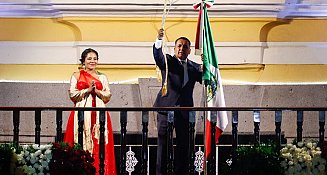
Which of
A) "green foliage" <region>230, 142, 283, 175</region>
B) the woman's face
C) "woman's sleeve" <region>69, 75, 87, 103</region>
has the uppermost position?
the woman's face

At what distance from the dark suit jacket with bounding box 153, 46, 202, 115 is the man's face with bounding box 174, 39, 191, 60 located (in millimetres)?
54

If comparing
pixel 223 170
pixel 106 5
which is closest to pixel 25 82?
pixel 106 5

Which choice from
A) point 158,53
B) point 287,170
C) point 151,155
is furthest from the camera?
point 151,155

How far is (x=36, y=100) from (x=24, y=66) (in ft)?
1.22

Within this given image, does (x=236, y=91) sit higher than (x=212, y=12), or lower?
lower

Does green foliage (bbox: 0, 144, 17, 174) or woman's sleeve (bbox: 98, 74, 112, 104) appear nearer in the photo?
green foliage (bbox: 0, 144, 17, 174)

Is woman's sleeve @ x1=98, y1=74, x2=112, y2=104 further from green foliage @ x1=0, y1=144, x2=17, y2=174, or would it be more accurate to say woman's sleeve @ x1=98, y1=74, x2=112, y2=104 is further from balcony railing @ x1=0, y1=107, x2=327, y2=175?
green foliage @ x1=0, y1=144, x2=17, y2=174

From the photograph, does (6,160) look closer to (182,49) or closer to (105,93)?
(105,93)

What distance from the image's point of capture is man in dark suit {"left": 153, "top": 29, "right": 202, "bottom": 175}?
8.87 m

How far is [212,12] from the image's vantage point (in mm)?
10055

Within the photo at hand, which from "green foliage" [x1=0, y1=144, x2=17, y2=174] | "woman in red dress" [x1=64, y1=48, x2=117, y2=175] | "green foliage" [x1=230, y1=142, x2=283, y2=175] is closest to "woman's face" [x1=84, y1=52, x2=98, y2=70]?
"woman in red dress" [x1=64, y1=48, x2=117, y2=175]

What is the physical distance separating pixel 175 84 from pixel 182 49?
13.0 inches

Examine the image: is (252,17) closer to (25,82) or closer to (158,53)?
(158,53)

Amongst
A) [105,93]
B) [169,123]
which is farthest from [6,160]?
[105,93]
